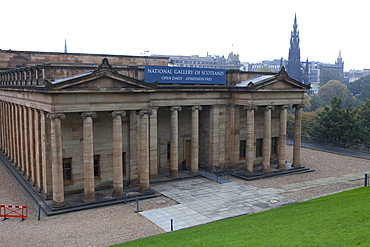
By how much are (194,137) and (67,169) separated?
14129 millimetres

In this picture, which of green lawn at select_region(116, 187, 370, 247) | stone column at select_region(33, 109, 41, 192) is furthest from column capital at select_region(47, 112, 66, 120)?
green lawn at select_region(116, 187, 370, 247)

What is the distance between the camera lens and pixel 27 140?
119 feet

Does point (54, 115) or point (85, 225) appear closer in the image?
point (85, 225)

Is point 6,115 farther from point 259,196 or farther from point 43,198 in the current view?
point 259,196

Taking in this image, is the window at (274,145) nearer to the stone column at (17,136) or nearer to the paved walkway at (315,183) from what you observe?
the paved walkway at (315,183)

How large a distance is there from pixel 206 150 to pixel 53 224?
21.2m

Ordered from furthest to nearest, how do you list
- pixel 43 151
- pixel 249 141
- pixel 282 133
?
pixel 282 133 → pixel 249 141 → pixel 43 151

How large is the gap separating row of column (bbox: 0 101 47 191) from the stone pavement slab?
11.0 metres

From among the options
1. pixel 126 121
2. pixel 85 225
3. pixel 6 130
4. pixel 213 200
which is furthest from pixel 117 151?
pixel 6 130

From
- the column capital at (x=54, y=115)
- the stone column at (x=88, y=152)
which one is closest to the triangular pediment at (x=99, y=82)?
the column capital at (x=54, y=115)

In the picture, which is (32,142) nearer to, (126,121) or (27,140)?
(27,140)

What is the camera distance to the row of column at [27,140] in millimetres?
32125

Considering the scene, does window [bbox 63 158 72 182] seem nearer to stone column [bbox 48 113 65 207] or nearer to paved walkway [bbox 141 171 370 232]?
stone column [bbox 48 113 65 207]

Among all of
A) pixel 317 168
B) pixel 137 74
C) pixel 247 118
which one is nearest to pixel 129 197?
pixel 137 74
